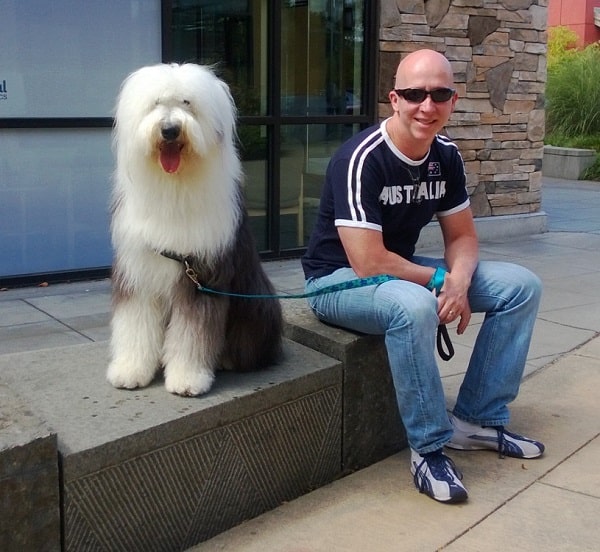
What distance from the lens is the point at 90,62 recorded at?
21.4ft

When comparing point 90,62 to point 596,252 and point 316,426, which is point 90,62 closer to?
point 316,426

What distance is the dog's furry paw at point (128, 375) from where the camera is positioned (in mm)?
2959

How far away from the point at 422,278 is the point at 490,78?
599cm

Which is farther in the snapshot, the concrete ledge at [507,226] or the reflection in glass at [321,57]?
the concrete ledge at [507,226]

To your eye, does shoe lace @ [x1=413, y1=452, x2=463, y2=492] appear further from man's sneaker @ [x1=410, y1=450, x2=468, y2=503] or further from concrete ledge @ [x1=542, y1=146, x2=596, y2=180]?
concrete ledge @ [x1=542, y1=146, x2=596, y2=180]

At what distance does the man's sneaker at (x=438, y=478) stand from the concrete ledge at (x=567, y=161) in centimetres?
1360

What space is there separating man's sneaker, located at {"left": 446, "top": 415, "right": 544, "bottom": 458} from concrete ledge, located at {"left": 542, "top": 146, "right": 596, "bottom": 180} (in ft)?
43.0

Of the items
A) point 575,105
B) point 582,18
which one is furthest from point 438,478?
point 582,18

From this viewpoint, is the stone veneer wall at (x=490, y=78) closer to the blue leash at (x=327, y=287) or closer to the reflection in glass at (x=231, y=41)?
the reflection in glass at (x=231, y=41)

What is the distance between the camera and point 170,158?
8.66ft

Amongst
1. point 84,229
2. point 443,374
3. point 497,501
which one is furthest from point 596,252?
point 497,501

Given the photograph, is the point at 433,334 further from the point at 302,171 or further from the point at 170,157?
the point at 302,171

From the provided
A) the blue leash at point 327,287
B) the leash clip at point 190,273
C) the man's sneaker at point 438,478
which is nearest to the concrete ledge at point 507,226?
the blue leash at point 327,287

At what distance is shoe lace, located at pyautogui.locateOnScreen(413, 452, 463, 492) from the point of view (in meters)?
3.21
